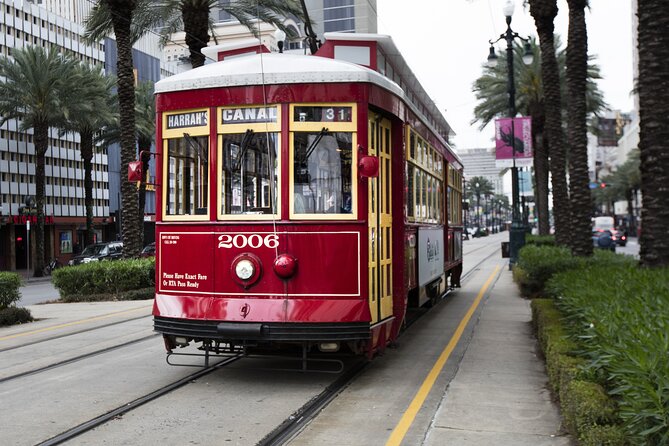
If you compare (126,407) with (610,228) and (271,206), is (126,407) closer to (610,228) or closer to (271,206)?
(271,206)

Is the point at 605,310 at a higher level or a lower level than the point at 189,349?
higher

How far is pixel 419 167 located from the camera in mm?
10500

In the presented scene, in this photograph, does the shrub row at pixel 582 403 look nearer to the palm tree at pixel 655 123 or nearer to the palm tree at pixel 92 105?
the palm tree at pixel 655 123

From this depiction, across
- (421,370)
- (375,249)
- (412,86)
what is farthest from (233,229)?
(412,86)

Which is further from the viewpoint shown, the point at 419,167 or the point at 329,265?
the point at 419,167

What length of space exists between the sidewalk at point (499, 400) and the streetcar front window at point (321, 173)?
7.69ft

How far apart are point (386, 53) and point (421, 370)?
4.05 m

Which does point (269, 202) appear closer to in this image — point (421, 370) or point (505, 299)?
point (421, 370)

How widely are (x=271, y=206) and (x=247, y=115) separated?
1.01m

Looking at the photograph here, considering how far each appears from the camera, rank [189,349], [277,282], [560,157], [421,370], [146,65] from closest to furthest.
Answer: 1. [277,282]
2. [421,370]
3. [189,349]
4. [560,157]
5. [146,65]

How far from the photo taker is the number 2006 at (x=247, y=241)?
7516 mm

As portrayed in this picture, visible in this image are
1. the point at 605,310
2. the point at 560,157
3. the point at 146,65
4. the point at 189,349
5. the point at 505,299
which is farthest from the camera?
the point at 146,65

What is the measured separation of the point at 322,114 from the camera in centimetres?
758

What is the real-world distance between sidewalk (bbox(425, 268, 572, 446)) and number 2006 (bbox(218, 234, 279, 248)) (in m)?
2.39
